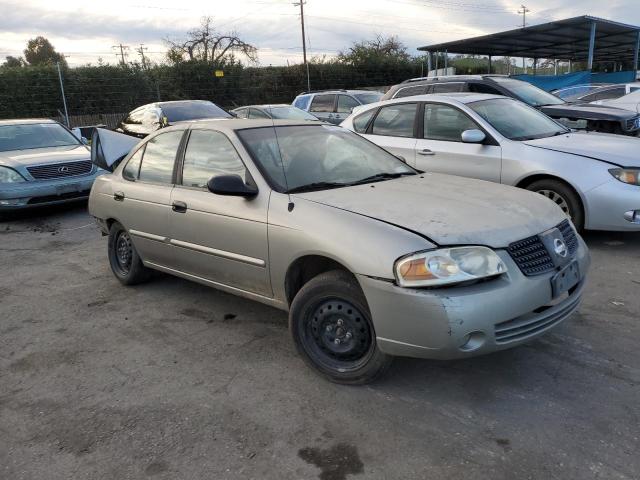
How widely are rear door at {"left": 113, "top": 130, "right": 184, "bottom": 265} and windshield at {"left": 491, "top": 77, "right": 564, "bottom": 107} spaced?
21.2 feet

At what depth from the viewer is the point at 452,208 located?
3.28 meters

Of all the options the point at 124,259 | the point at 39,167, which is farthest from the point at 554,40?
the point at 124,259

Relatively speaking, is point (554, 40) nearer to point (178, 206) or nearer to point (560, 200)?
point (560, 200)

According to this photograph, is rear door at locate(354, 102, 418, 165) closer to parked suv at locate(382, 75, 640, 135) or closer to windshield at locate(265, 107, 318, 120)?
parked suv at locate(382, 75, 640, 135)

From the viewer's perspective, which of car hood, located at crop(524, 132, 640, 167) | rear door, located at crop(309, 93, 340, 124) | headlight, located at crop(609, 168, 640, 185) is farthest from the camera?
rear door, located at crop(309, 93, 340, 124)

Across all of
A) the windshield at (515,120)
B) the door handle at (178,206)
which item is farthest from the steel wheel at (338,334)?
the windshield at (515,120)

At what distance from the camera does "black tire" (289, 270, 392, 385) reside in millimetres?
3121

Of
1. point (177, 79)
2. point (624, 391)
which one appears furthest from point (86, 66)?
point (624, 391)

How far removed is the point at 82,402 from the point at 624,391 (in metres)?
3.13

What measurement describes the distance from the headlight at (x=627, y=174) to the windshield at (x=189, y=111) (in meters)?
8.18

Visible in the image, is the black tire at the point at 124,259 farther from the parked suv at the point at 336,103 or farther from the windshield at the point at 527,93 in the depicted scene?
the parked suv at the point at 336,103

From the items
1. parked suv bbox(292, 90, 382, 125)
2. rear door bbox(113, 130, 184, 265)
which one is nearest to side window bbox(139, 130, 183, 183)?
rear door bbox(113, 130, 184, 265)

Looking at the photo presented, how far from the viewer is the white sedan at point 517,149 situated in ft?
17.6

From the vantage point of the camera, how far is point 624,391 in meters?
3.04
